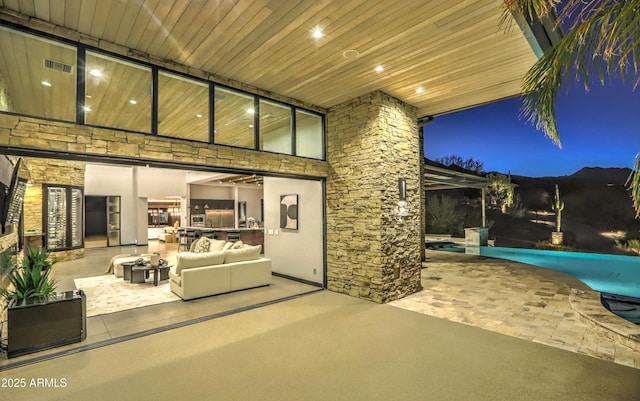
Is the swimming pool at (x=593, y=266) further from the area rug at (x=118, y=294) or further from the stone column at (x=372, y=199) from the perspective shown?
the area rug at (x=118, y=294)

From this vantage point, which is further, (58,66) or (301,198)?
(301,198)

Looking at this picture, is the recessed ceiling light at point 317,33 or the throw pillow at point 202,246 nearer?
the recessed ceiling light at point 317,33

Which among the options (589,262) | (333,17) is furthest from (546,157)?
(333,17)

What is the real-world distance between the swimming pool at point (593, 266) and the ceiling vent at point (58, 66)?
1099 cm

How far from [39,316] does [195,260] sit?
2.37 meters

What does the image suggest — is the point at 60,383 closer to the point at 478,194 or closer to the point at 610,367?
the point at 610,367

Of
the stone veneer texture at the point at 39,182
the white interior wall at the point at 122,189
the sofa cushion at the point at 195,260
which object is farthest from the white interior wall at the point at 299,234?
the white interior wall at the point at 122,189

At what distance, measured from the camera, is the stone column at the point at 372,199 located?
18.0ft

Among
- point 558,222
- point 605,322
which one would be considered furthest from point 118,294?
point 558,222

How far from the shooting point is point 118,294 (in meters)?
6.00

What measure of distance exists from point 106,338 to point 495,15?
6150 millimetres

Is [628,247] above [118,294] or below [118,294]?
Result: above

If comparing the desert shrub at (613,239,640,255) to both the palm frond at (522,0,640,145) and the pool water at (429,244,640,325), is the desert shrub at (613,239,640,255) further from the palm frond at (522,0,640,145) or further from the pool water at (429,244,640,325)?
the palm frond at (522,0,640,145)

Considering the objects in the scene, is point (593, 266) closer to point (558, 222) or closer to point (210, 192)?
point (558, 222)
